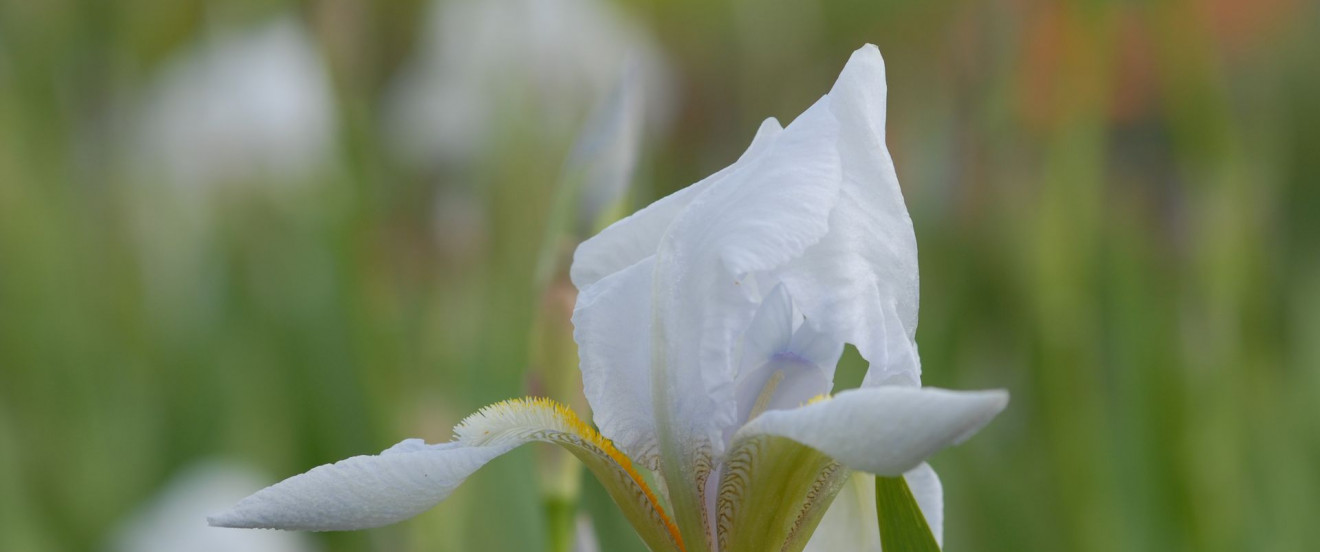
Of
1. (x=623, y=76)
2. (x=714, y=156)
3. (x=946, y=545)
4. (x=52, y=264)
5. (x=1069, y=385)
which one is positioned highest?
(x=714, y=156)

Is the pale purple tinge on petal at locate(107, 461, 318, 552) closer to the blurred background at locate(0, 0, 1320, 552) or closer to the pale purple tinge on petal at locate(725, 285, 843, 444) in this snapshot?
the blurred background at locate(0, 0, 1320, 552)

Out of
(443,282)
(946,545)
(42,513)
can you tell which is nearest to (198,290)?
(443,282)

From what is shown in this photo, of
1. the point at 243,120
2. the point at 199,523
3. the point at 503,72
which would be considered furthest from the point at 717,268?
the point at 243,120

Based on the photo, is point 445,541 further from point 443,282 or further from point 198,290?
point 198,290

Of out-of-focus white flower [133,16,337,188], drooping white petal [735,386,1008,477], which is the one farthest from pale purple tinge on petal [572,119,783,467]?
out-of-focus white flower [133,16,337,188]

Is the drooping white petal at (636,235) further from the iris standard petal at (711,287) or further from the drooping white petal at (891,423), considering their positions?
the drooping white petal at (891,423)

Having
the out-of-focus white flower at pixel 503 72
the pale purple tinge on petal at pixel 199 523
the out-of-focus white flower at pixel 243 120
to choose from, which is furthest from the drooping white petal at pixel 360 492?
the out-of-focus white flower at pixel 243 120
